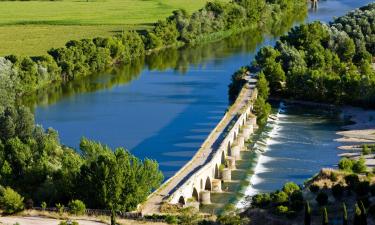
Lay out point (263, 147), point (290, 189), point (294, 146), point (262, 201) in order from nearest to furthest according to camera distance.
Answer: point (262, 201) < point (290, 189) < point (294, 146) < point (263, 147)

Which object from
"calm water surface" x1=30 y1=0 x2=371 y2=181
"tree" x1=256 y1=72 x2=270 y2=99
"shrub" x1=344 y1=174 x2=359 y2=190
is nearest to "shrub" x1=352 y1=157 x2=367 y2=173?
"calm water surface" x1=30 y1=0 x2=371 y2=181

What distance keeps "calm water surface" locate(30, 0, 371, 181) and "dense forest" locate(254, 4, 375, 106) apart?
6.62m

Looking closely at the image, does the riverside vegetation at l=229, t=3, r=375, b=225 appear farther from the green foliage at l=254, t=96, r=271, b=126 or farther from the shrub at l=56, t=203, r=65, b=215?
the shrub at l=56, t=203, r=65, b=215

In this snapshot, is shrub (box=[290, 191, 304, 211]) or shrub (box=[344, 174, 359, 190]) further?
shrub (box=[344, 174, 359, 190])

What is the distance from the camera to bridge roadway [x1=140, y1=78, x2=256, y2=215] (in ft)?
159

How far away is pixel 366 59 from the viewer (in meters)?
99.2

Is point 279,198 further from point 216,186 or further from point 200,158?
point 200,158

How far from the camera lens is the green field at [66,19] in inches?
4592

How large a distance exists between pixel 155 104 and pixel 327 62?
74.8ft

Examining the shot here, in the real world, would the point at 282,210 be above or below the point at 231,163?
above

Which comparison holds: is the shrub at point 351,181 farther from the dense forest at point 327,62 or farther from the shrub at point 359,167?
the dense forest at point 327,62

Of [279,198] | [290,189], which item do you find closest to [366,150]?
[290,189]

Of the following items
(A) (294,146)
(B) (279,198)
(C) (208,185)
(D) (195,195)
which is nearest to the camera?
(B) (279,198)

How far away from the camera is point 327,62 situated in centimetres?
9362
